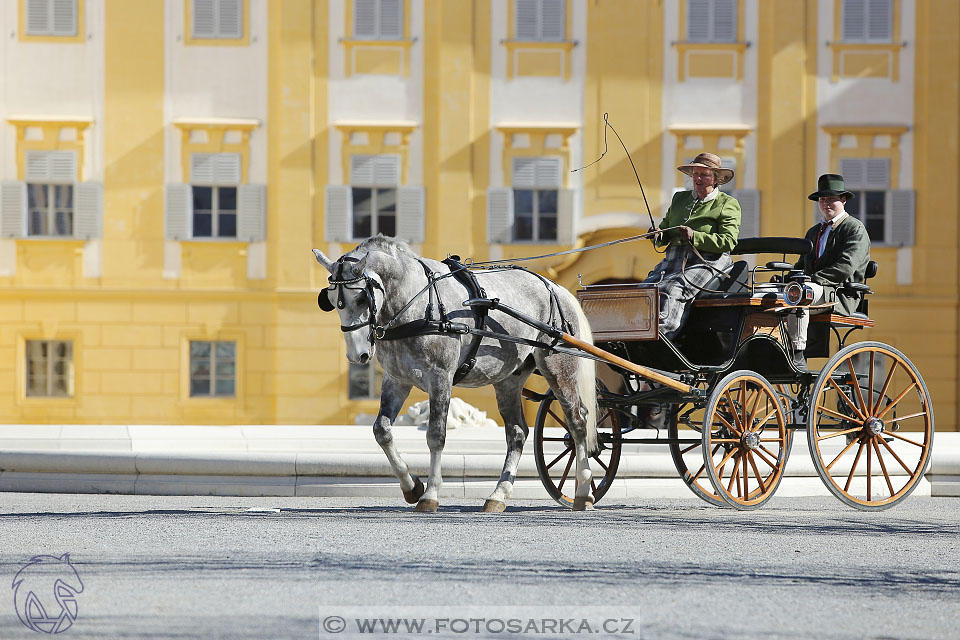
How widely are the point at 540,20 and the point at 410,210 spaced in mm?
3902

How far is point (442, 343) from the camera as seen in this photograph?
30.3 ft

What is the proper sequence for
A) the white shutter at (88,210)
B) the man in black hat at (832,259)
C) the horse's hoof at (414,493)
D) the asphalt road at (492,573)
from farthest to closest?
the white shutter at (88,210) < the man in black hat at (832,259) < the horse's hoof at (414,493) < the asphalt road at (492,573)

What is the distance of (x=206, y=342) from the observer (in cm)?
2408

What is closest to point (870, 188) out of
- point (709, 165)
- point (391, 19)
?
point (391, 19)

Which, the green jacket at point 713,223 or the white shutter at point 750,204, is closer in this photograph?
the green jacket at point 713,223

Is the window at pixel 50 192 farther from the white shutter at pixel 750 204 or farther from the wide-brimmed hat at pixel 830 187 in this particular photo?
the wide-brimmed hat at pixel 830 187

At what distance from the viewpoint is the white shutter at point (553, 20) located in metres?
24.0

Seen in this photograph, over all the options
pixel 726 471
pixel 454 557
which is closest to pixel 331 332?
pixel 726 471

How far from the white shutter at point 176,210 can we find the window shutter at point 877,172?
11.5m

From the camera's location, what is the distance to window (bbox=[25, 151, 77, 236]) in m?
23.8

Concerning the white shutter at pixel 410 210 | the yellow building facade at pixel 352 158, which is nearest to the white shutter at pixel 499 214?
the yellow building facade at pixel 352 158

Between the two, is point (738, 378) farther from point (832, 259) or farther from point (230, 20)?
point (230, 20)

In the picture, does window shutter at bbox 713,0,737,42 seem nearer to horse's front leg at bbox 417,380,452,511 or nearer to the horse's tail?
the horse's tail

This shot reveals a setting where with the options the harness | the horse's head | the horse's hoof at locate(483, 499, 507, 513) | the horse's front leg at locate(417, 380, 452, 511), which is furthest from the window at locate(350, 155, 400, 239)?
the horse's head
